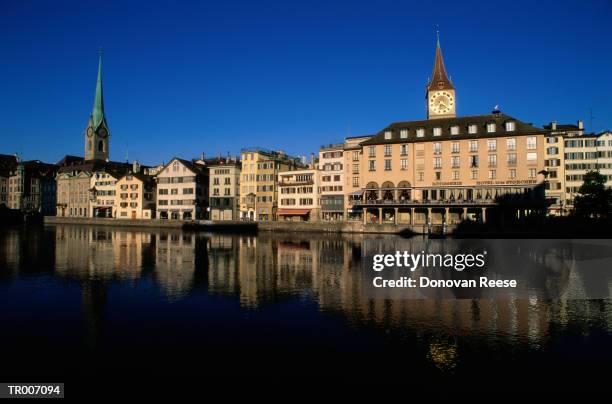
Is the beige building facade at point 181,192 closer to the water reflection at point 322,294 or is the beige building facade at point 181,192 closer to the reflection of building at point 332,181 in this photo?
the reflection of building at point 332,181

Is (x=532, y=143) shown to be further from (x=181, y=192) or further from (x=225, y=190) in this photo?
(x=181, y=192)

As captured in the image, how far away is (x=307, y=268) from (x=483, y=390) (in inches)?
986

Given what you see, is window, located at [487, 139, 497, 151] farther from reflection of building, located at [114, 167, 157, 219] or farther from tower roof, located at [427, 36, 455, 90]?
reflection of building, located at [114, 167, 157, 219]

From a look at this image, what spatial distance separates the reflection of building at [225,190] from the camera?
362ft

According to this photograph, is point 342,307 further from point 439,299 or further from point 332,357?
point 332,357

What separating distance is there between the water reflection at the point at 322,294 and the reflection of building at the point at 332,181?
41857 mm

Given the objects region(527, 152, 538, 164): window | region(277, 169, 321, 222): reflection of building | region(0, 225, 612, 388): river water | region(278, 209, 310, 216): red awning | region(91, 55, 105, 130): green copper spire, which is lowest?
region(0, 225, 612, 388): river water

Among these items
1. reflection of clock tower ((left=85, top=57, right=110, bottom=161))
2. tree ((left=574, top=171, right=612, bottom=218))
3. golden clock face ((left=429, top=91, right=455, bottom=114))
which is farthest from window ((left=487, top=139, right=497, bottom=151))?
reflection of clock tower ((left=85, top=57, right=110, bottom=161))

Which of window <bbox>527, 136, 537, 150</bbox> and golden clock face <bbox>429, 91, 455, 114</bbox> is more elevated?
golden clock face <bbox>429, 91, 455, 114</bbox>

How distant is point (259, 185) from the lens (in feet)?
348

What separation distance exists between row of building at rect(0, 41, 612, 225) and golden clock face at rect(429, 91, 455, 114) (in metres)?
0.24

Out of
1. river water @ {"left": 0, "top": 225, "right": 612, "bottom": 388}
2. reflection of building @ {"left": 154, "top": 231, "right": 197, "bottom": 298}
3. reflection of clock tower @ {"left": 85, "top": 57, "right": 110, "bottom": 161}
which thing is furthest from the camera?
reflection of clock tower @ {"left": 85, "top": 57, "right": 110, "bottom": 161}

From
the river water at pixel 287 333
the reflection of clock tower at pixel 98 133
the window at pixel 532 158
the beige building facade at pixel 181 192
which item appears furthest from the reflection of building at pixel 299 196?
the reflection of clock tower at pixel 98 133

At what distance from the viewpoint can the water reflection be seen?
18.8m
